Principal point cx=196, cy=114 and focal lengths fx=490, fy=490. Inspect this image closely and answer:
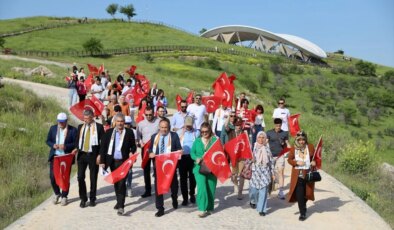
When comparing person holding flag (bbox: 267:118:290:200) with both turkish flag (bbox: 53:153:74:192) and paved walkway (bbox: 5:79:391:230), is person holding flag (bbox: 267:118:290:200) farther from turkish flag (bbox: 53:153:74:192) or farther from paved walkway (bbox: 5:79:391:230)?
turkish flag (bbox: 53:153:74:192)

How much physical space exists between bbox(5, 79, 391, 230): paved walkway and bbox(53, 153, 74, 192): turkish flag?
446 mm

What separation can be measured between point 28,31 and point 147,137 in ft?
298

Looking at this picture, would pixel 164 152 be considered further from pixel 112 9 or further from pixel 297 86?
pixel 112 9

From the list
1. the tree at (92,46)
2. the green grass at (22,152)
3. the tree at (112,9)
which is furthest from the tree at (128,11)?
the green grass at (22,152)

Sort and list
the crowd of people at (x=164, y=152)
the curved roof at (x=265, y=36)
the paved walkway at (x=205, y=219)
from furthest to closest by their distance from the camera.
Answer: the curved roof at (x=265, y=36) < the crowd of people at (x=164, y=152) < the paved walkway at (x=205, y=219)

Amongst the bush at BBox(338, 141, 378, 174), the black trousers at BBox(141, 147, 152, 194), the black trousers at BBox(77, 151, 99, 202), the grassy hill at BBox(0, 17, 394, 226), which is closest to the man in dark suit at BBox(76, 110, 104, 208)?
the black trousers at BBox(77, 151, 99, 202)

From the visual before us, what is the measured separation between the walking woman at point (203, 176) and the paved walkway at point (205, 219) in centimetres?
26

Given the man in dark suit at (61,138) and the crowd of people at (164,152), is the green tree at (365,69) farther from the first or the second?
the man in dark suit at (61,138)

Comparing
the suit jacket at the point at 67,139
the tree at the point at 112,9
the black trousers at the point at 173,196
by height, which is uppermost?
the tree at the point at 112,9

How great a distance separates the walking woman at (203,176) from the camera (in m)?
Result: 8.71

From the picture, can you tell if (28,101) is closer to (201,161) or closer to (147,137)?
(147,137)

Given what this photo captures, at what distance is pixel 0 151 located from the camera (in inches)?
523

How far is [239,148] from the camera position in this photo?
9.95 m

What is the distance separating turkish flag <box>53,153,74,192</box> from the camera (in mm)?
9094
